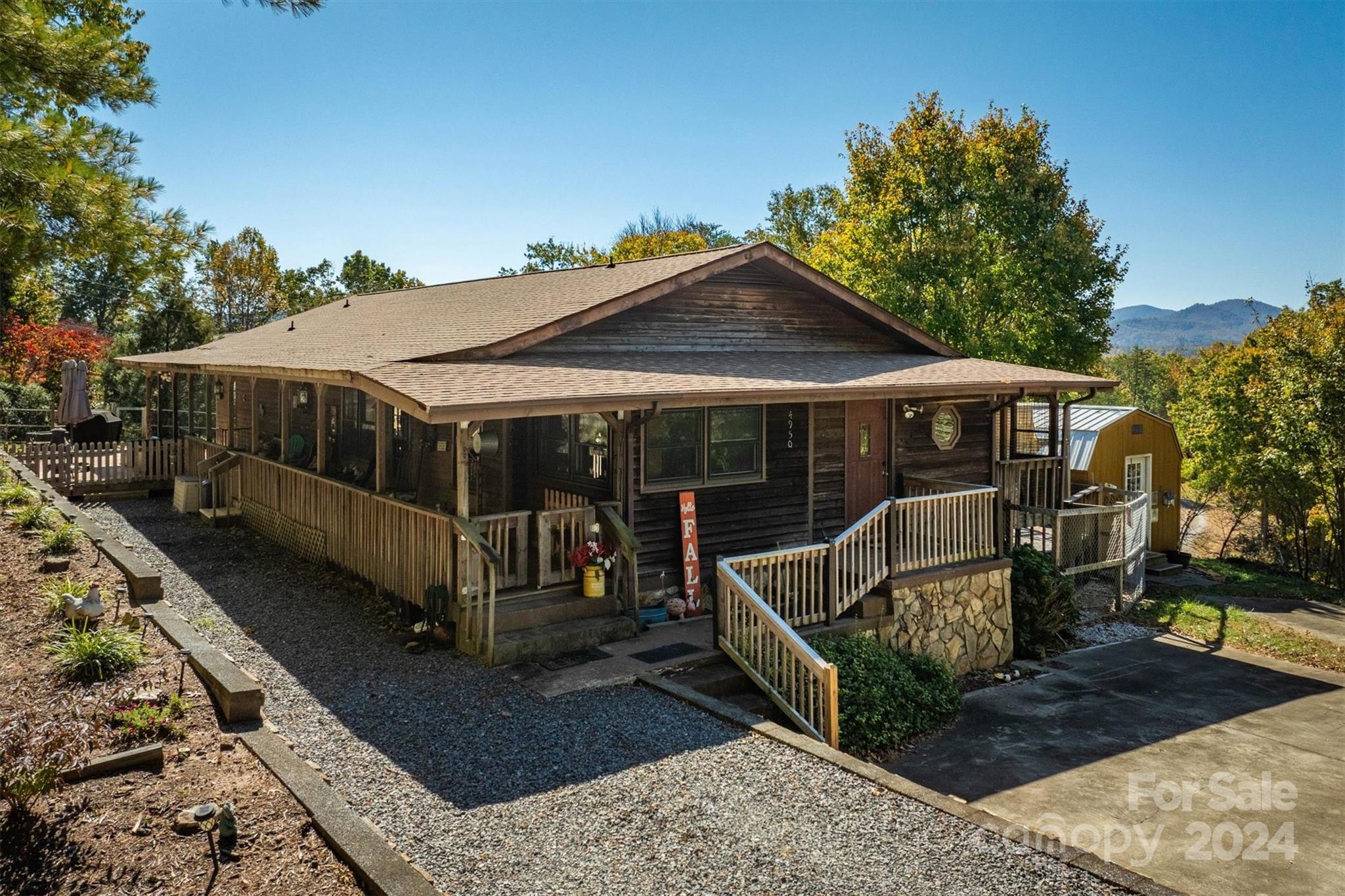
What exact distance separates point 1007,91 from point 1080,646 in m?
18.5

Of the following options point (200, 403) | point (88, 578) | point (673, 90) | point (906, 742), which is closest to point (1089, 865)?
point (906, 742)

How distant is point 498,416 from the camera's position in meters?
8.20

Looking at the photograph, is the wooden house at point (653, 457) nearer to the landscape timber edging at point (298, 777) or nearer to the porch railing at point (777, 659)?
the porch railing at point (777, 659)

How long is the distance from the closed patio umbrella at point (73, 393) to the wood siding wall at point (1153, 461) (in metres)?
21.7

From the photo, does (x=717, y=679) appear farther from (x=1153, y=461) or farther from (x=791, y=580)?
(x=1153, y=461)

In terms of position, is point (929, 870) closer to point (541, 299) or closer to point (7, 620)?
point (7, 620)

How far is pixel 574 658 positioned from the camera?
898 cm

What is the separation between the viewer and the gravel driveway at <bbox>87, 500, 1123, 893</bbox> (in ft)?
16.5

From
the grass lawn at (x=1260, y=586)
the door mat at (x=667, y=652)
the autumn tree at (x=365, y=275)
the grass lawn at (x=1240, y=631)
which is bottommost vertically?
the grass lawn at (x=1260, y=586)

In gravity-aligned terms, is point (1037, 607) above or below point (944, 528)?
below

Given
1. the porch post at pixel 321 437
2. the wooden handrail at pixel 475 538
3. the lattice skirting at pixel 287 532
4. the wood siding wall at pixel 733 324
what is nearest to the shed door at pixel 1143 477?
the wood siding wall at pixel 733 324

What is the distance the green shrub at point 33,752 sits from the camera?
14.4 ft

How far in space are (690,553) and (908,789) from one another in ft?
16.6

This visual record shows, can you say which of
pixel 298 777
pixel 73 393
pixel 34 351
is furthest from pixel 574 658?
pixel 34 351
